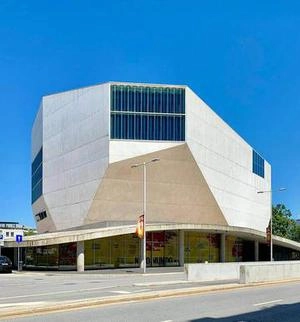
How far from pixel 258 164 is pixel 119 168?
35.1 metres

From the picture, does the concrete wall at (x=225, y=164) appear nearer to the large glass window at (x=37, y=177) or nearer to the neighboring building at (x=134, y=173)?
the neighboring building at (x=134, y=173)

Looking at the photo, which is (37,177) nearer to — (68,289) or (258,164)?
(258,164)

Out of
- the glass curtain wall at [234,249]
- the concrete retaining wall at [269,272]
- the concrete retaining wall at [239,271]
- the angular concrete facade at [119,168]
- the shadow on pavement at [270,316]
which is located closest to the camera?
the shadow on pavement at [270,316]

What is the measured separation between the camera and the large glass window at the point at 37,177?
233 feet

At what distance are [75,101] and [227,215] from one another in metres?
21.8

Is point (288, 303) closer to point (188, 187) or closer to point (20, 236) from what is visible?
point (20, 236)

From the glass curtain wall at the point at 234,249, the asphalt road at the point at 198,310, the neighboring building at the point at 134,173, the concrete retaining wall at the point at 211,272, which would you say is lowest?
the glass curtain wall at the point at 234,249

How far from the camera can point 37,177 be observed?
248 ft

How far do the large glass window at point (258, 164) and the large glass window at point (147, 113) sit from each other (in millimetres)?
27114

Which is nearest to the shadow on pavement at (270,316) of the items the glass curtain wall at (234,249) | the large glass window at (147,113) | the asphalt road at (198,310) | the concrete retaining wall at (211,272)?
the asphalt road at (198,310)

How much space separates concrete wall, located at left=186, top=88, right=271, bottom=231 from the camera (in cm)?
6053

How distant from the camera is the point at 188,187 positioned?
60438 millimetres

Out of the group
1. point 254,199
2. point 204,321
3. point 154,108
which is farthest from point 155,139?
point 204,321

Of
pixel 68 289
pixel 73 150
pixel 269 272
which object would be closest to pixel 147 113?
pixel 73 150
